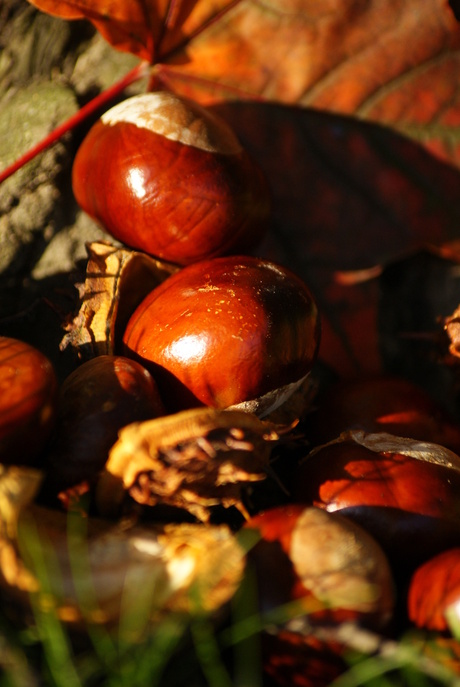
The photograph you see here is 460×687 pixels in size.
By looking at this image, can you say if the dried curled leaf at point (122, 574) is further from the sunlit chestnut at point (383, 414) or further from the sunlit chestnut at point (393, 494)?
the sunlit chestnut at point (383, 414)

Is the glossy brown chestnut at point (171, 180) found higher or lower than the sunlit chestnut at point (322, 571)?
higher

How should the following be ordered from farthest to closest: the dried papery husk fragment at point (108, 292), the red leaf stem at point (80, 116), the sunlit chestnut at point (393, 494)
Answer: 1. the red leaf stem at point (80, 116)
2. the dried papery husk fragment at point (108, 292)
3. the sunlit chestnut at point (393, 494)

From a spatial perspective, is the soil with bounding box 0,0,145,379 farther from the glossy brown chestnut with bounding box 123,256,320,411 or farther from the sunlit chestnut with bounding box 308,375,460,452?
the sunlit chestnut with bounding box 308,375,460,452

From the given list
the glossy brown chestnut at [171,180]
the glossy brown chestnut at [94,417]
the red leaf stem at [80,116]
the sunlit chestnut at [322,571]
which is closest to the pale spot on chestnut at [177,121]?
the glossy brown chestnut at [171,180]

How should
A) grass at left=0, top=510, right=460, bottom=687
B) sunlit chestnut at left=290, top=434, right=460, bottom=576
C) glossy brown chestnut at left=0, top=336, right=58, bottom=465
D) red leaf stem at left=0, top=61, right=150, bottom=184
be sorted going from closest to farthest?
grass at left=0, top=510, right=460, bottom=687 < glossy brown chestnut at left=0, top=336, right=58, bottom=465 < sunlit chestnut at left=290, top=434, right=460, bottom=576 < red leaf stem at left=0, top=61, right=150, bottom=184

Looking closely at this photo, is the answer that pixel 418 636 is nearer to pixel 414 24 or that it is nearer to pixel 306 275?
pixel 306 275

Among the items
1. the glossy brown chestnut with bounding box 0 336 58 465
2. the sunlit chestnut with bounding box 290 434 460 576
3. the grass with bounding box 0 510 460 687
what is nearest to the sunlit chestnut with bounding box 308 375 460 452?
the sunlit chestnut with bounding box 290 434 460 576

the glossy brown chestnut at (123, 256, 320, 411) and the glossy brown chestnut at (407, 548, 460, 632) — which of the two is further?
the glossy brown chestnut at (123, 256, 320, 411)
